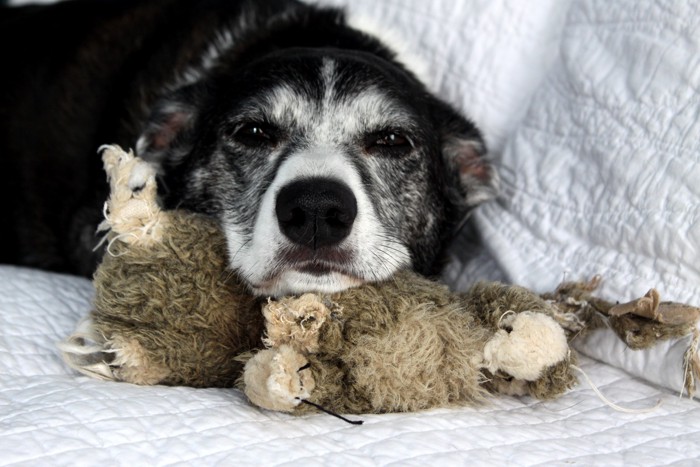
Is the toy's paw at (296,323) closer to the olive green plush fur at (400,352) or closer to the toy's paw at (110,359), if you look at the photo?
the olive green plush fur at (400,352)

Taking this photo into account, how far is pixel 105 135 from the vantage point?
3.17 meters

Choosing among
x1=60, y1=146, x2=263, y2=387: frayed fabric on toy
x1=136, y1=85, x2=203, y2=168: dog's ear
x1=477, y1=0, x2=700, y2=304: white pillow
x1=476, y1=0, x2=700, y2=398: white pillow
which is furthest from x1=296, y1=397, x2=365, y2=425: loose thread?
x1=136, y1=85, x2=203, y2=168: dog's ear

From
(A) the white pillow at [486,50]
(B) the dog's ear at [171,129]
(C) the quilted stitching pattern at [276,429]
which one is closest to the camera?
(C) the quilted stitching pattern at [276,429]

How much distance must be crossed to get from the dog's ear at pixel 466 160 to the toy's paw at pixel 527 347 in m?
1.04

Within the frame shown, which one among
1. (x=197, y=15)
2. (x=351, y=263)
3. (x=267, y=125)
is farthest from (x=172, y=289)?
(x=197, y=15)

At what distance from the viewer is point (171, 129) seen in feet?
9.02

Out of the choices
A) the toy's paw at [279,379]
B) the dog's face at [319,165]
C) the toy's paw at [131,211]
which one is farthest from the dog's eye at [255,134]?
the toy's paw at [279,379]

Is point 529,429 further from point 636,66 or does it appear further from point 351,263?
point 636,66

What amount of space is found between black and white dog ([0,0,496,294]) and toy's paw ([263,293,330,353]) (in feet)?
0.46

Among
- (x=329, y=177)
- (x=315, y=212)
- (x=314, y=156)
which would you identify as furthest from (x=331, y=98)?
(x=315, y=212)

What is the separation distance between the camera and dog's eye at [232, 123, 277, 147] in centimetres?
235

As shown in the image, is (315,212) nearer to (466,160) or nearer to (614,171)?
(614,171)

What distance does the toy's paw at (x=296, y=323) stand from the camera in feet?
5.40

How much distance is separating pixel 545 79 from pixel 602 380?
1316 millimetres
